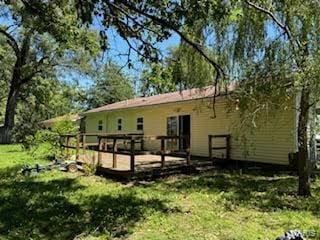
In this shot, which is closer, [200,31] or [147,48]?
[147,48]

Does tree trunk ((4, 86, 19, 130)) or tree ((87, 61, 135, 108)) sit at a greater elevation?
tree ((87, 61, 135, 108))

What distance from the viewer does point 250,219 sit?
7621mm

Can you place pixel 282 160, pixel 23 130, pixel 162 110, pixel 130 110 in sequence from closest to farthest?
1. pixel 282 160
2. pixel 162 110
3. pixel 130 110
4. pixel 23 130

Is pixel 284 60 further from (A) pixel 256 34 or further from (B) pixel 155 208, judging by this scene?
(B) pixel 155 208

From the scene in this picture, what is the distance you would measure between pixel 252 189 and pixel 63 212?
519 cm

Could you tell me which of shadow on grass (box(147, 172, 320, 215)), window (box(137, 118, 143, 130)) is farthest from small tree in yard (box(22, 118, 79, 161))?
window (box(137, 118, 143, 130))

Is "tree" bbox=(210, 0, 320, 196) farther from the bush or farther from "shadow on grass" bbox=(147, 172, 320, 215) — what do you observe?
the bush

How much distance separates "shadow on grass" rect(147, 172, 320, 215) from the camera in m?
8.83

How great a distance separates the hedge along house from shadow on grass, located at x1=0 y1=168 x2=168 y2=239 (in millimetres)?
3436

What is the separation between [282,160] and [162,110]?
8908 millimetres

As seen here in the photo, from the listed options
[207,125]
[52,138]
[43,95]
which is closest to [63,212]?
[52,138]

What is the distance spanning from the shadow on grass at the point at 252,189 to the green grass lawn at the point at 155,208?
0.02 meters

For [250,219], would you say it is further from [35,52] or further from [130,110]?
→ [35,52]

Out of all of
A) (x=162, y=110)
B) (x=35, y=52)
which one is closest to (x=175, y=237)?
(x=162, y=110)
